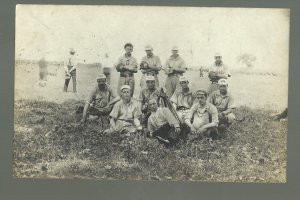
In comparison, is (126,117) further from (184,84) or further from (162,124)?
(184,84)

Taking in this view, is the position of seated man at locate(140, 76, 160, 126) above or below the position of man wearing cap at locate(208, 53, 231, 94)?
below

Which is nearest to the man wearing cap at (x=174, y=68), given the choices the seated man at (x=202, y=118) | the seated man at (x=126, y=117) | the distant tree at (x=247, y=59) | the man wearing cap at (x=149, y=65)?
the man wearing cap at (x=149, y=65)

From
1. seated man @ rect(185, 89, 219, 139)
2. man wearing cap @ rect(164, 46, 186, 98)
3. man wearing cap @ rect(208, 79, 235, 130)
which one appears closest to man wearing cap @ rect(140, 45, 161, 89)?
man wearing cap @ rect(164, 46, 186, 98)

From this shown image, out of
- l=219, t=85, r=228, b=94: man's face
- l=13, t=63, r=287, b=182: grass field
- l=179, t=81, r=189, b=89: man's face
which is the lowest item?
l=13, t=63, r=287, b=182: grass field

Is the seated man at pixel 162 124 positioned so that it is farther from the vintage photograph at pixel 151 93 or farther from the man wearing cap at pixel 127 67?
the man wearing cap at pixel 127 67

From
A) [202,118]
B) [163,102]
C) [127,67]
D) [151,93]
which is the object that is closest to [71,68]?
[127,67]

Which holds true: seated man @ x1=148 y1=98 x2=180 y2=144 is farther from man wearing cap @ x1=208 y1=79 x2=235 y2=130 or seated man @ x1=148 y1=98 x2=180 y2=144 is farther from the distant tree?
the distant tree

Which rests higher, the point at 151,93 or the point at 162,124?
the point at 151,93
